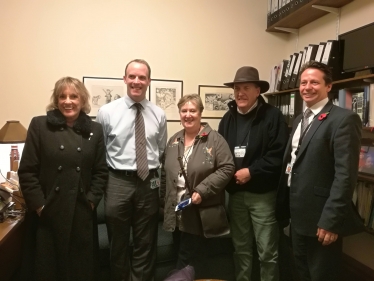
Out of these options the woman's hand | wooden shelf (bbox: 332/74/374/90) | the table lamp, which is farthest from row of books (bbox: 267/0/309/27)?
the table lamp

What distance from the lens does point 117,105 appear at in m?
2.05

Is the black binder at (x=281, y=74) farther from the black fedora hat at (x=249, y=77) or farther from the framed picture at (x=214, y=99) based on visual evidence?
the black fedora hat at (x=249, y=77)

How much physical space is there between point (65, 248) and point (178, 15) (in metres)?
2.48

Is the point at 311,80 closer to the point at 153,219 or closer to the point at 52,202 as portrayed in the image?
the point at 153,219

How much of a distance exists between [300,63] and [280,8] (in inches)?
28.6

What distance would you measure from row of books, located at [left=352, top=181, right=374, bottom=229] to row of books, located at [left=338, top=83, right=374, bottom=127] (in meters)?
0.46

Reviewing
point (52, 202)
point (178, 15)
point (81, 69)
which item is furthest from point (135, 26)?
point (52, 202)

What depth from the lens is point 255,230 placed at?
2.08 m

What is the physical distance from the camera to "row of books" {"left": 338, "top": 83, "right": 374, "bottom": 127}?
2.10m

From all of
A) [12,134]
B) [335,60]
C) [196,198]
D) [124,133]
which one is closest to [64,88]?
[124,133]

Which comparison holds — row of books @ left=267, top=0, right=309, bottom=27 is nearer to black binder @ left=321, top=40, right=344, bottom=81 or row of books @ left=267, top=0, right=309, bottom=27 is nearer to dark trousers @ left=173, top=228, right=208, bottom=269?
black binder @ left=321, top=40, right=344, bottom=81

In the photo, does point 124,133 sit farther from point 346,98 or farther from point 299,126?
point 346,98

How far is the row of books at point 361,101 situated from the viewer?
2.10m

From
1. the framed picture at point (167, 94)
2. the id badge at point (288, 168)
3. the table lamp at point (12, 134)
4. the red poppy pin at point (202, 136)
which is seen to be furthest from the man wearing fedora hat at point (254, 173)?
the table lamp at point (12, 134)
